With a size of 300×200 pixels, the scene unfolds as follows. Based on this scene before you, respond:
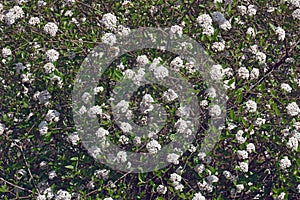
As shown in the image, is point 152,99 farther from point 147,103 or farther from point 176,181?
point 176,181

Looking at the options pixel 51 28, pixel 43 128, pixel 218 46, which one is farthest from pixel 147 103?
pixel 51 28

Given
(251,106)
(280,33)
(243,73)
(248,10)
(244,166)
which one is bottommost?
(244,166)

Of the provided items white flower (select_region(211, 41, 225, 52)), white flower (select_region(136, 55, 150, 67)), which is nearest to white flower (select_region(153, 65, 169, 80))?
white flower (select_region(136, 55, 150, 67))

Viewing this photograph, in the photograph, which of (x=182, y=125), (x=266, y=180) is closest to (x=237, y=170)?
(x=266, y=180)

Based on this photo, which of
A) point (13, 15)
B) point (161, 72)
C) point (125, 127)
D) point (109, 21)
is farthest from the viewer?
point (13, 15)

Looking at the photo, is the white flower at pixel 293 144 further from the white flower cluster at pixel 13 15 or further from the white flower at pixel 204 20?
the white flower cluster at pixel 13 15

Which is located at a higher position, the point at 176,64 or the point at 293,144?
the point at 176,64

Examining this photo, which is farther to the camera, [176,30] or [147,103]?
[176,30]
